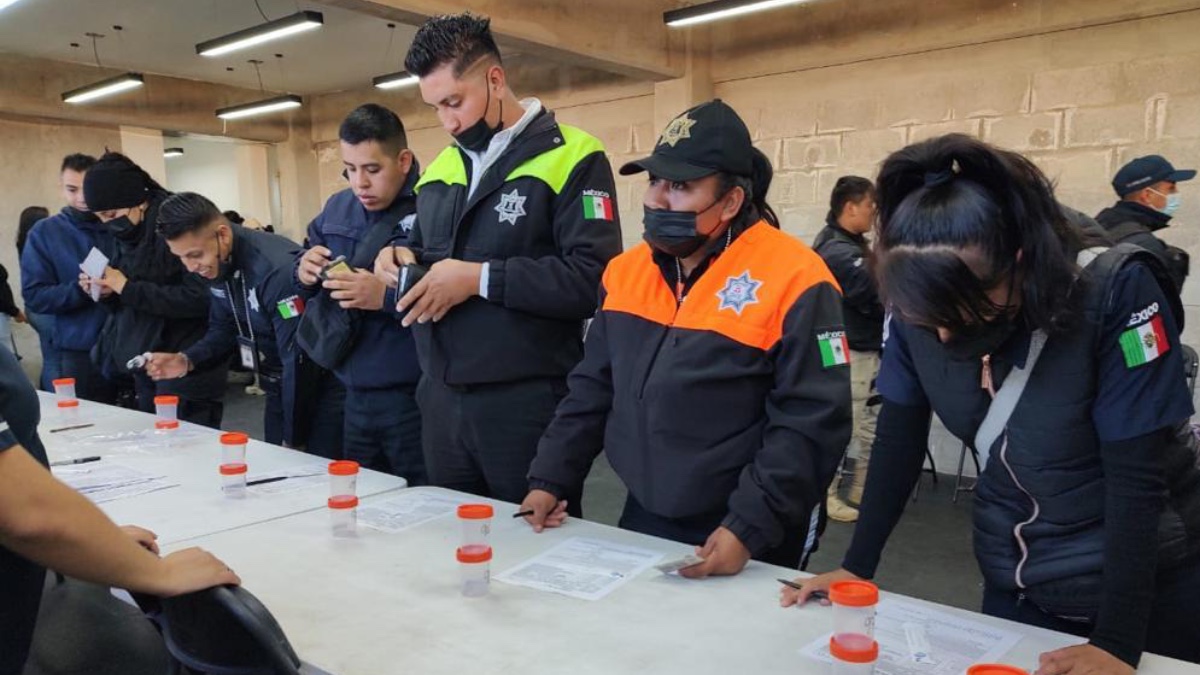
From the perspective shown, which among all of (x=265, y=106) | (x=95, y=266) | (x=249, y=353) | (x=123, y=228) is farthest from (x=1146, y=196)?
(x=265, y=106)

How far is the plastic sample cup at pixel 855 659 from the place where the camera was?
3.08ft

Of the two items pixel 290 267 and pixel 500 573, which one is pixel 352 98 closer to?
pixel 290 267

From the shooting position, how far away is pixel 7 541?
0.97 meters

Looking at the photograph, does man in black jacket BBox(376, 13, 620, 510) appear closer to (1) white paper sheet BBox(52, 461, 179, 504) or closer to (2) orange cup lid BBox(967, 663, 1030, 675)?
(1) white paper sheet BBox(52, 461, 179, 504)

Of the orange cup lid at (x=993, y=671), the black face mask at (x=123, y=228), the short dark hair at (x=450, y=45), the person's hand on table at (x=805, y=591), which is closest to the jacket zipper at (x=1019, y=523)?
the person's hand on table at (x=805, y=591)

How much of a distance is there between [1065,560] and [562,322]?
1160 millimetres

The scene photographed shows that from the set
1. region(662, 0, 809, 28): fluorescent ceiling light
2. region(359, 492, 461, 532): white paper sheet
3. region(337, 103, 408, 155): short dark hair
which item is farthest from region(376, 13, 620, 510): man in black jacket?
region(662, 0, 809, 28): fluorescent ceiling light

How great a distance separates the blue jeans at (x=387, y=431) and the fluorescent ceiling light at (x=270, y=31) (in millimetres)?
3874

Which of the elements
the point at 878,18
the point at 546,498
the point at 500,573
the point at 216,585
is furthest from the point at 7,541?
the point at 878,18

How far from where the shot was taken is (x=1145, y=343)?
107 centimetres

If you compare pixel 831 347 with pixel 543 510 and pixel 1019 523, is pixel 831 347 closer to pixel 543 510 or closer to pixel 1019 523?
pixel 1019 523

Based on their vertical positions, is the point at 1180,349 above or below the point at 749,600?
above

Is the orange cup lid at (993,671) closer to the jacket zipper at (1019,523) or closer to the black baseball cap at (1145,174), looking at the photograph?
the jacket zipper at (1019,523)

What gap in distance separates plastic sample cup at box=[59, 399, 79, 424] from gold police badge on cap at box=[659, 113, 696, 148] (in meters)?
2.06
